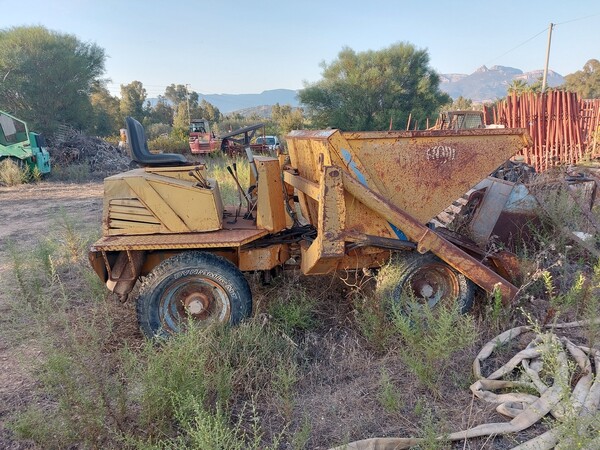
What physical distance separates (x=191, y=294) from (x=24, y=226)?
6378 millimetres

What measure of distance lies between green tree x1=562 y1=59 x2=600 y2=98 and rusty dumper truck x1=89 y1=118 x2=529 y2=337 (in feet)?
193

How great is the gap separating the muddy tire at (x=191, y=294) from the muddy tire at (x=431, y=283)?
127 cm

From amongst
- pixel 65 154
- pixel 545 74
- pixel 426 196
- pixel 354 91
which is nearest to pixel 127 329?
pixel 426 196

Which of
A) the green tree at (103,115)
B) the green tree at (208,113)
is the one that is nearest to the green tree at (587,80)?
the green tree at (208,113)

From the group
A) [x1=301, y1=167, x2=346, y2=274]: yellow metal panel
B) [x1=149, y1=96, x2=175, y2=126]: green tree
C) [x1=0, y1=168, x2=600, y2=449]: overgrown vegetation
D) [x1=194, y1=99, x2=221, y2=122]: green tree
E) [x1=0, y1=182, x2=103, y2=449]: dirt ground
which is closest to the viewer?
[x1=0, y1=168, x2=600, y2=449]: overgrown vegetation

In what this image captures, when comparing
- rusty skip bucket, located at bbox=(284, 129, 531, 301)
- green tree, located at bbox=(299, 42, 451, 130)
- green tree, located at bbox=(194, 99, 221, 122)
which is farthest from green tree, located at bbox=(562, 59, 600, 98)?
rusty skip bucket, located at bbox=(284, 129, 531, 301)

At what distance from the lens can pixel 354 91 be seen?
24.5 m

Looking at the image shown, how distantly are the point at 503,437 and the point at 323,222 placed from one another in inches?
67.6

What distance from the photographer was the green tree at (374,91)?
79.4 feet

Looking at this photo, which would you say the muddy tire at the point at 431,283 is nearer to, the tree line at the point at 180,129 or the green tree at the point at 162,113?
the tree line at the point at 180,129

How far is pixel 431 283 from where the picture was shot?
3.64 m

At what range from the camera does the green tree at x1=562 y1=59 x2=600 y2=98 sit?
5209 centimetres

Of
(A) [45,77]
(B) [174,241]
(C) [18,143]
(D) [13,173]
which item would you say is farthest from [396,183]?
(A) [45,77]

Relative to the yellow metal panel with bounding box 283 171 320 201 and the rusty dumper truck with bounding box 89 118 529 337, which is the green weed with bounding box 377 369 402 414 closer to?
the rusty dumper truck with bounding box 89 118 529 337
